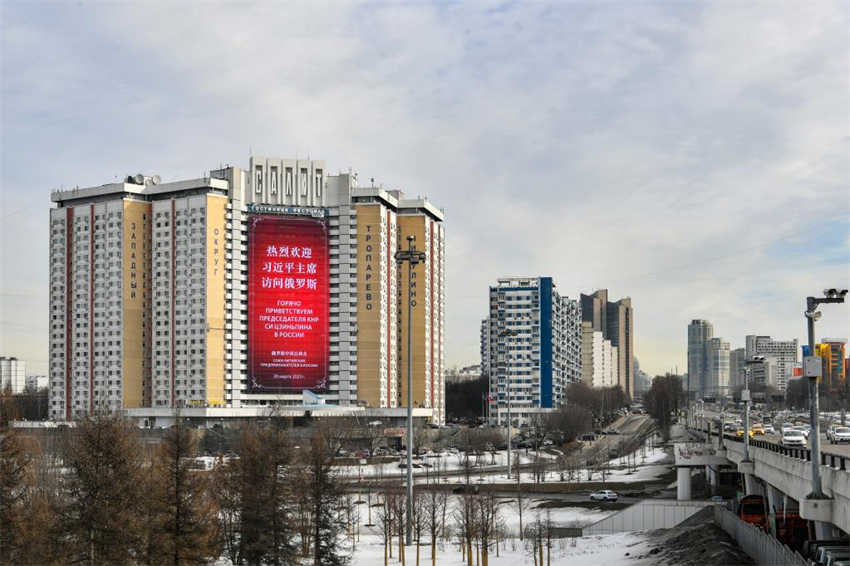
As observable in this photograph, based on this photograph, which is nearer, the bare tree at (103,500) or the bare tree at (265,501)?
the bare tree at (103,500)

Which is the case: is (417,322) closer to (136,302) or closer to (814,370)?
(136,302)

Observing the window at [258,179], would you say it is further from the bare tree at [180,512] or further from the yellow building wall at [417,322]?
the bare tree at [180,512]

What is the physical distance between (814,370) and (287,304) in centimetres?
13263

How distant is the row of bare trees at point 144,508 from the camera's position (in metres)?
38.0

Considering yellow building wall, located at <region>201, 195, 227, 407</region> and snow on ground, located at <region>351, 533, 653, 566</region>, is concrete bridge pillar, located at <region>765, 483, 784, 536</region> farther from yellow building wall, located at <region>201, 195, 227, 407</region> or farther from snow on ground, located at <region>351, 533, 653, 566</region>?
yellow building wall, located at <region>201, 195, 227, 407</region>

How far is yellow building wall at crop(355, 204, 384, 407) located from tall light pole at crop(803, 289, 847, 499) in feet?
426

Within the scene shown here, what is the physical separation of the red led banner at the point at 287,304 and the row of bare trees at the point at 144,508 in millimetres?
111341

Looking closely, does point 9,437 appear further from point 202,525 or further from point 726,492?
point 726,492

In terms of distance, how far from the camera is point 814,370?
32.2m

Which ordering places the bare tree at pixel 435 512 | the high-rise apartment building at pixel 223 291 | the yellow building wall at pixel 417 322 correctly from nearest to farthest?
the bare tree at pixel 435 512 < the high-rise apartment building at pixel 223 291 < the yellow building wall at pixel 417 322

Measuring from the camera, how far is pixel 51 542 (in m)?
39.1

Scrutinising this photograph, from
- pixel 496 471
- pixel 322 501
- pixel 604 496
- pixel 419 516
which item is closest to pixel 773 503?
pixel 419 516

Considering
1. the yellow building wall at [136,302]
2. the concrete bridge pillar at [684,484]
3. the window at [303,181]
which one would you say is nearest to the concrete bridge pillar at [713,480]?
the concrete bridge pillar at [684,484]

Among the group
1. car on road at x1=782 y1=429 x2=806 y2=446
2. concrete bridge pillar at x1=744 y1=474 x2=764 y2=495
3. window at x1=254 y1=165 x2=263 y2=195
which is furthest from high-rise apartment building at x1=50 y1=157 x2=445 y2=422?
car on road at x1=782 y1=429 x2=806 y2=446
